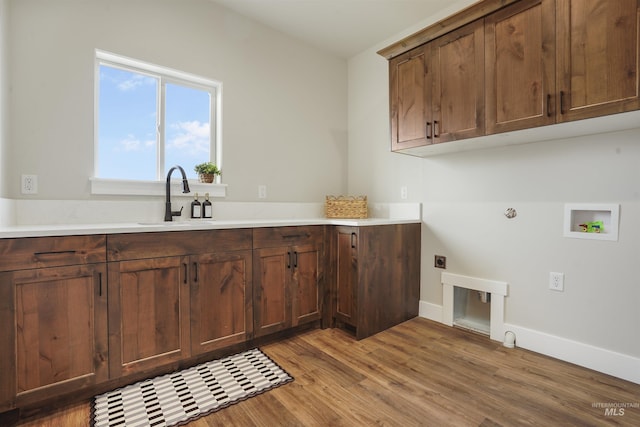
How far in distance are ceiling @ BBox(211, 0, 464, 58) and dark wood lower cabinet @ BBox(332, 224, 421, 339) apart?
1.81 metres

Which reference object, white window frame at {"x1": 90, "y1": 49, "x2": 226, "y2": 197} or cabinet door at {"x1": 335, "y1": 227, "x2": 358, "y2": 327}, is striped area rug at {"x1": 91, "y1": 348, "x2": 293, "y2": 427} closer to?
cabinet door at {"x1": 335, "y1": 227, "x2": 358, "y2": 327}

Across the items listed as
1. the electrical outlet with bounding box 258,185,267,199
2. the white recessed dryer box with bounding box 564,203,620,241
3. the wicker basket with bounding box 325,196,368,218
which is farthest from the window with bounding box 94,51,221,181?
the white recessed dryer box with bounding box 564,203,620,241

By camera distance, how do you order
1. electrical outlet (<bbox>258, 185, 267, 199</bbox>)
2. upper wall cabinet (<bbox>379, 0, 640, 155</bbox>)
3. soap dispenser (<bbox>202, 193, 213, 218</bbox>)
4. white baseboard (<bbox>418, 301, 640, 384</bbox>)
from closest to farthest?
upper wall cabinet (<bbox>379, 0, 640, 155</bbox>) → white baseboard (<bbox>418, 301, 640, 384</bbox>) → soap dispenser (<bbox>202, 193, 213, 218</bbox>) → electrical outlet (<bbox>258, 185, 267, 199</bbox>)

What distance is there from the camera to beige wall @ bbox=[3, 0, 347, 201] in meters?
1.88

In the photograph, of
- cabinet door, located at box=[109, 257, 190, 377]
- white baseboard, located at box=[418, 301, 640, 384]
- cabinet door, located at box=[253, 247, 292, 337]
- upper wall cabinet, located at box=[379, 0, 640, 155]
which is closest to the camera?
upper wall cabinet, located at box=[379, 0, 640, 155]

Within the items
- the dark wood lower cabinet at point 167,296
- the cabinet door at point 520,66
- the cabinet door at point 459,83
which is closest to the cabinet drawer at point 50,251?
the dark wood lower cabinet at point 167,296

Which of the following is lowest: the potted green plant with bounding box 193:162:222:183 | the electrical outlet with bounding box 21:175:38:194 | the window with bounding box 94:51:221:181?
the electrical outlet with bounding box 21:175:38:194

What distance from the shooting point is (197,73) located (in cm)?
249

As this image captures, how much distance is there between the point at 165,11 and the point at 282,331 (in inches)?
99.8

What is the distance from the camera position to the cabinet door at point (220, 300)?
1.92 meters

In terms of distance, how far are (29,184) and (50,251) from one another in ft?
2.25

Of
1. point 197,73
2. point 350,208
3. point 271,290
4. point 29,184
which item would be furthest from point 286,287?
point 197,73

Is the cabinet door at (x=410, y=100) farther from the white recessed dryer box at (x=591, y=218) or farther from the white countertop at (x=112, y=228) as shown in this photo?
the white recessed dryer box at (x=591, y=218)

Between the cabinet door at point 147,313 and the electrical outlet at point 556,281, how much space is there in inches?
92.8
